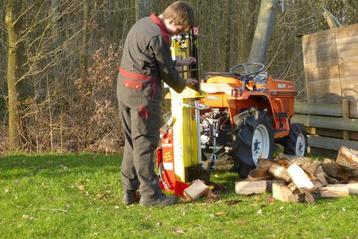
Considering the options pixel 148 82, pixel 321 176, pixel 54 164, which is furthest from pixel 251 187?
pixel 54 164

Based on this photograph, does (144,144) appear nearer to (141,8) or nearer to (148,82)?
(148,82)

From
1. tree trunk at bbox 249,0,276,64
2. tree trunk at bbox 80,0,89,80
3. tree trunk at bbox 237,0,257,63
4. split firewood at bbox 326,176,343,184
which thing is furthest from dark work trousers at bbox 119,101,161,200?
tree trunk at bbox 237,0,257,63

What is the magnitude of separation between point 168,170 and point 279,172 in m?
1.32

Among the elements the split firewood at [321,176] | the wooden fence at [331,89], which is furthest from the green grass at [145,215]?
the wooden fence at [331,89]

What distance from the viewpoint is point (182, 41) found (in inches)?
283

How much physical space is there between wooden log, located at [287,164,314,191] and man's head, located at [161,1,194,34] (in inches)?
79.3

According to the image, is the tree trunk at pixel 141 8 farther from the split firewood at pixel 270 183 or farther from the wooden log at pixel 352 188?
the wooden log at pixel 352 188

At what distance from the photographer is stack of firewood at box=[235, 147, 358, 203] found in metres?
6.66

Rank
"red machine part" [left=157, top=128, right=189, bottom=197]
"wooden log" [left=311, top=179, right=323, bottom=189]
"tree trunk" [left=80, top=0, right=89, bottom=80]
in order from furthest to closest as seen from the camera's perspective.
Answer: "tree trunk" [left=80, top=0, right=89, bottom=80] < "red machine part" [left=157, top=128, right=189, bottom=197] < "wooden log" [left=311, top=179, right=323, bottom=189]

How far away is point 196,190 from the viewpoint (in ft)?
22.2

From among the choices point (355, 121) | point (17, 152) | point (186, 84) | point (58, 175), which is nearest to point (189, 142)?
point (186, 84)

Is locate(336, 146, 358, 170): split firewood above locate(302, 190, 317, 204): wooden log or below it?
above

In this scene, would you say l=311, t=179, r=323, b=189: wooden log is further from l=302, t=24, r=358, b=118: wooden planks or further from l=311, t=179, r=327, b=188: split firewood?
l=302, t=24, r=358, b=118: wooden planks

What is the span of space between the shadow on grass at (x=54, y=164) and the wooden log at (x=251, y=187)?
2.33 metres
